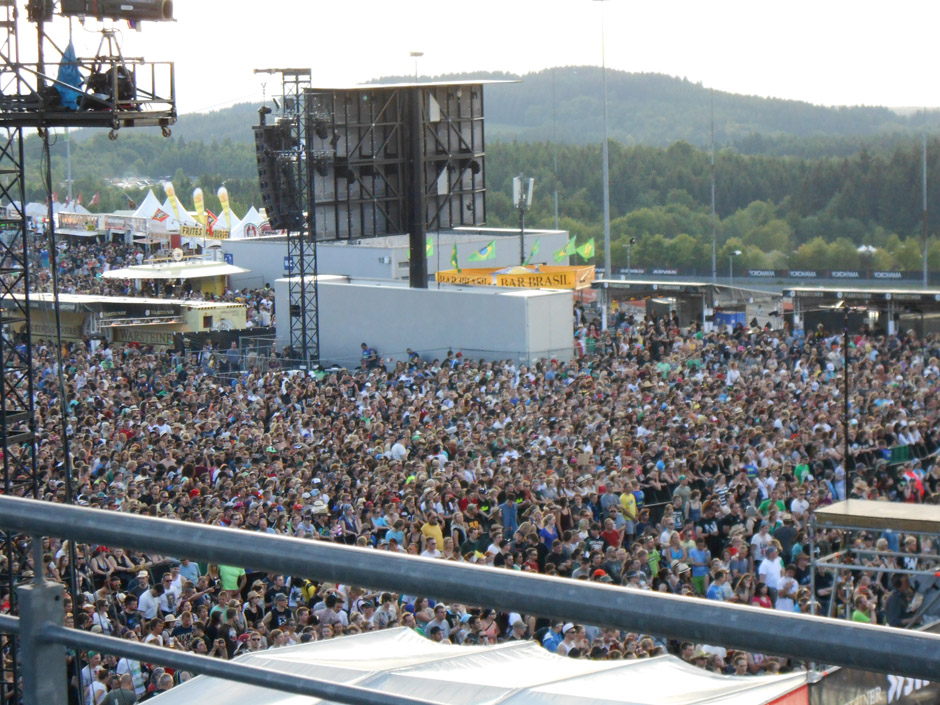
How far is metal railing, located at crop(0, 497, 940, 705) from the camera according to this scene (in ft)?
4.12

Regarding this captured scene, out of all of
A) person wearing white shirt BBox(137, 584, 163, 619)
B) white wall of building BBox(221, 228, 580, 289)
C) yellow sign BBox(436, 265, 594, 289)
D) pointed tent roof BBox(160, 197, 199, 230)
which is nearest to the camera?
person wearing white shirt BBox(137, 584, 163, 619)

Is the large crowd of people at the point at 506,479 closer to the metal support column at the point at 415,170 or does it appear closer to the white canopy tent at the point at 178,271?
the metal support column at the point at 415,170

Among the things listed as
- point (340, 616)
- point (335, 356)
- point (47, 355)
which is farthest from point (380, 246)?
point (340, 616)

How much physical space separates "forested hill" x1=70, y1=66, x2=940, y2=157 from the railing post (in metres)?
87.4

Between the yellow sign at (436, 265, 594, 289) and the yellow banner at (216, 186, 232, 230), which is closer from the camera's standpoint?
the yellow sign at (436, 265, 594, 289)

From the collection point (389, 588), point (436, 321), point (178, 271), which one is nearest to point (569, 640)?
point (389, 588)

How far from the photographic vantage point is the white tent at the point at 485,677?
6.02 meters

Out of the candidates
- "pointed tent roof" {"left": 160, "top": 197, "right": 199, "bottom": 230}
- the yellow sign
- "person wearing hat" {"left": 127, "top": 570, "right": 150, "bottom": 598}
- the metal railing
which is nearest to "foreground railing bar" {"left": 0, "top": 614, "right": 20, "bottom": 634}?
the metal railing

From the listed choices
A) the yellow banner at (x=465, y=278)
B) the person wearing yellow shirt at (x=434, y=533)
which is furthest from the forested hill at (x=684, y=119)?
the person wearing yellow shirt at (x=434, y=533)

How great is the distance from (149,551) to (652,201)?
98.4 meters

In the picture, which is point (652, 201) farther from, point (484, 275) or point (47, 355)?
point (47, 355)

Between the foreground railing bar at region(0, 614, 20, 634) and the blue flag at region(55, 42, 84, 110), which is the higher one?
the blue flag at region(55, 42, 84, 110)

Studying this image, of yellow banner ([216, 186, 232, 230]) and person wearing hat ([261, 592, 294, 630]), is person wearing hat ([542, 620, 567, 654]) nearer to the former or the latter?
person wearing hat ([261, 592, 294, 630])

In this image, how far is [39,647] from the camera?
1.79 m
